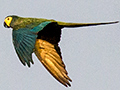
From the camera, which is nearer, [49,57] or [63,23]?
[49,57]

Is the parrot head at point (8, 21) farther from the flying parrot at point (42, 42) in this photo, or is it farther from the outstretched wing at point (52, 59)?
the outstretched wing at point (52, 59)

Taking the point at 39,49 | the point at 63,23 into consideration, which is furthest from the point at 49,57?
the point at 63,23

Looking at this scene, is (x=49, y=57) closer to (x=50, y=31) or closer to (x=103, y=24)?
(x=50, y=31)

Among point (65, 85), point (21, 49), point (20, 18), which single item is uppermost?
point (20, 18)

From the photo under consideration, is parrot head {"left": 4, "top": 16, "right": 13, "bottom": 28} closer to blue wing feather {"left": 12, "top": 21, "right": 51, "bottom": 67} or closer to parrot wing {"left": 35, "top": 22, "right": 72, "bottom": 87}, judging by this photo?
blue wing feather {"left": 12, "top": 21, "right": 51, "bottom": 67}

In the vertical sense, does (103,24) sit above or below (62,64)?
above

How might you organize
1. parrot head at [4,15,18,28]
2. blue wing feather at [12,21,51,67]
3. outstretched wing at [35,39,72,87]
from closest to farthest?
1. outstretched wing at [35,39,72,87]
2. blue wing feather at [12,21,51,67]
3. parrot head at [4,15,18,28]

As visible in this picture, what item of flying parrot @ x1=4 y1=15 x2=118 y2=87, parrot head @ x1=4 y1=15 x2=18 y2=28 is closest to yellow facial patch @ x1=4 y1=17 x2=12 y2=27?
parrot head @ x1=4 y1=15 x2=18 y2=28

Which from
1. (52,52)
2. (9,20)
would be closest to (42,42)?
(52,52)

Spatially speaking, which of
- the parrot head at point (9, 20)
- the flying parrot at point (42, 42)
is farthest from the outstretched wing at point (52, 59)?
the parrot head at point (9, 20)
